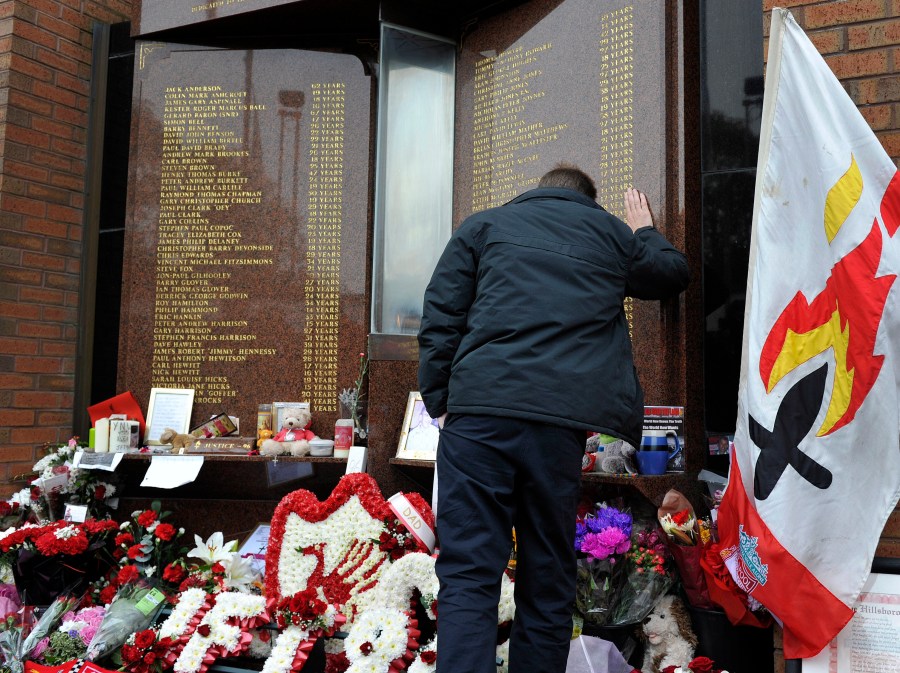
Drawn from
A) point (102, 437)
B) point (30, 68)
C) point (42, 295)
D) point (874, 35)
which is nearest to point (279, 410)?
point (102, 437)

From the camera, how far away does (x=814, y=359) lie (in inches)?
98.0

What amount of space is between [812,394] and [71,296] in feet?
14.9

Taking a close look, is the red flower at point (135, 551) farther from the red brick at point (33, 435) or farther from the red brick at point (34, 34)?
the red brick at point (34, 34)

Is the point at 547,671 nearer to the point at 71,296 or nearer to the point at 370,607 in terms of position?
the point at 370,607

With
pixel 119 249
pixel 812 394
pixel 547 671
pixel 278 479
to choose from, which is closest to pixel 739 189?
pixel 812 394

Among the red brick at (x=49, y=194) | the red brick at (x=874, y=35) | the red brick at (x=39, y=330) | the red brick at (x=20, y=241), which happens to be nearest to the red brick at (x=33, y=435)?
the red brick at (x=39, y=330)

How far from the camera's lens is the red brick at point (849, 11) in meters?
2.78

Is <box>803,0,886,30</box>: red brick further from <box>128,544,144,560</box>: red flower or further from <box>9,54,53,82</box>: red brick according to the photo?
<box>9,54,53,82</box>: red brick

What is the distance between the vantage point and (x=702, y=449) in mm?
3662

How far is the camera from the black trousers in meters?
2.36

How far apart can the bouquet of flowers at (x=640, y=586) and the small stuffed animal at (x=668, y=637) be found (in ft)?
0.20

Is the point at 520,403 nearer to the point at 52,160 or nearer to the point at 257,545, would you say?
the point at 257,545

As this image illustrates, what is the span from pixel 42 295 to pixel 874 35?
4752 millimetres

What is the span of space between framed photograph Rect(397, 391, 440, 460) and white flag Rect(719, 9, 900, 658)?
170cm
